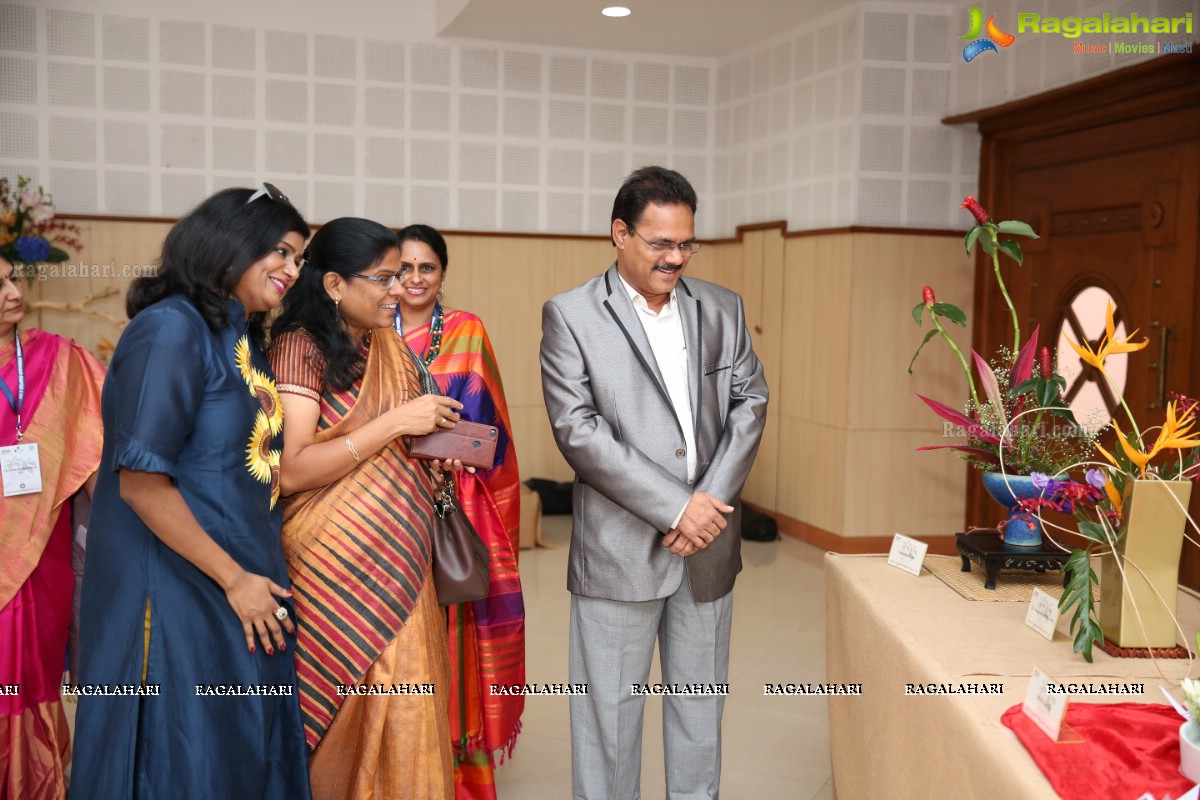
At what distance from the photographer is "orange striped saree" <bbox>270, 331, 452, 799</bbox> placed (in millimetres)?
2191

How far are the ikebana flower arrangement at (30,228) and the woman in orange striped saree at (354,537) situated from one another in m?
4.15

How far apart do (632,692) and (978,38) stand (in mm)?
4616

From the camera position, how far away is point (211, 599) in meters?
1.92

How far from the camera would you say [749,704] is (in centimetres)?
379

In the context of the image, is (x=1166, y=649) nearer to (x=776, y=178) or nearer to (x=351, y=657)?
(x=351, y=657)

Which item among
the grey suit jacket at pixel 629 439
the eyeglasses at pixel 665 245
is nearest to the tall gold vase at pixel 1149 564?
the grey suit jacket at pixel 629 439

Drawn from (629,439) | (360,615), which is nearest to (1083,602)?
(629,439)

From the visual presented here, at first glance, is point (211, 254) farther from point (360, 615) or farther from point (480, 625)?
point (480, 625)

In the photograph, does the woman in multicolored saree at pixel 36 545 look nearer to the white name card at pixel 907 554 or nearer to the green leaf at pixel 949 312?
the white name card at pixel 907 554

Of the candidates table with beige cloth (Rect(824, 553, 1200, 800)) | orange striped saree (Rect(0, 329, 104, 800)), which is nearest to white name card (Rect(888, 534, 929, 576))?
table with beige cloth (Rect(824, 553, 1200, 800))

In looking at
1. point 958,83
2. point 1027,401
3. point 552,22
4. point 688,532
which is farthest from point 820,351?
point 688,532

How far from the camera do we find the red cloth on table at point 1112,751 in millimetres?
1401

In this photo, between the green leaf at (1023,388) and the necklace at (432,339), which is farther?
the necklace at (432,339)

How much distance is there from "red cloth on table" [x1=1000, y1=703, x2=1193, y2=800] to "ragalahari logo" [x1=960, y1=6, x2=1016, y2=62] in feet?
15.5
